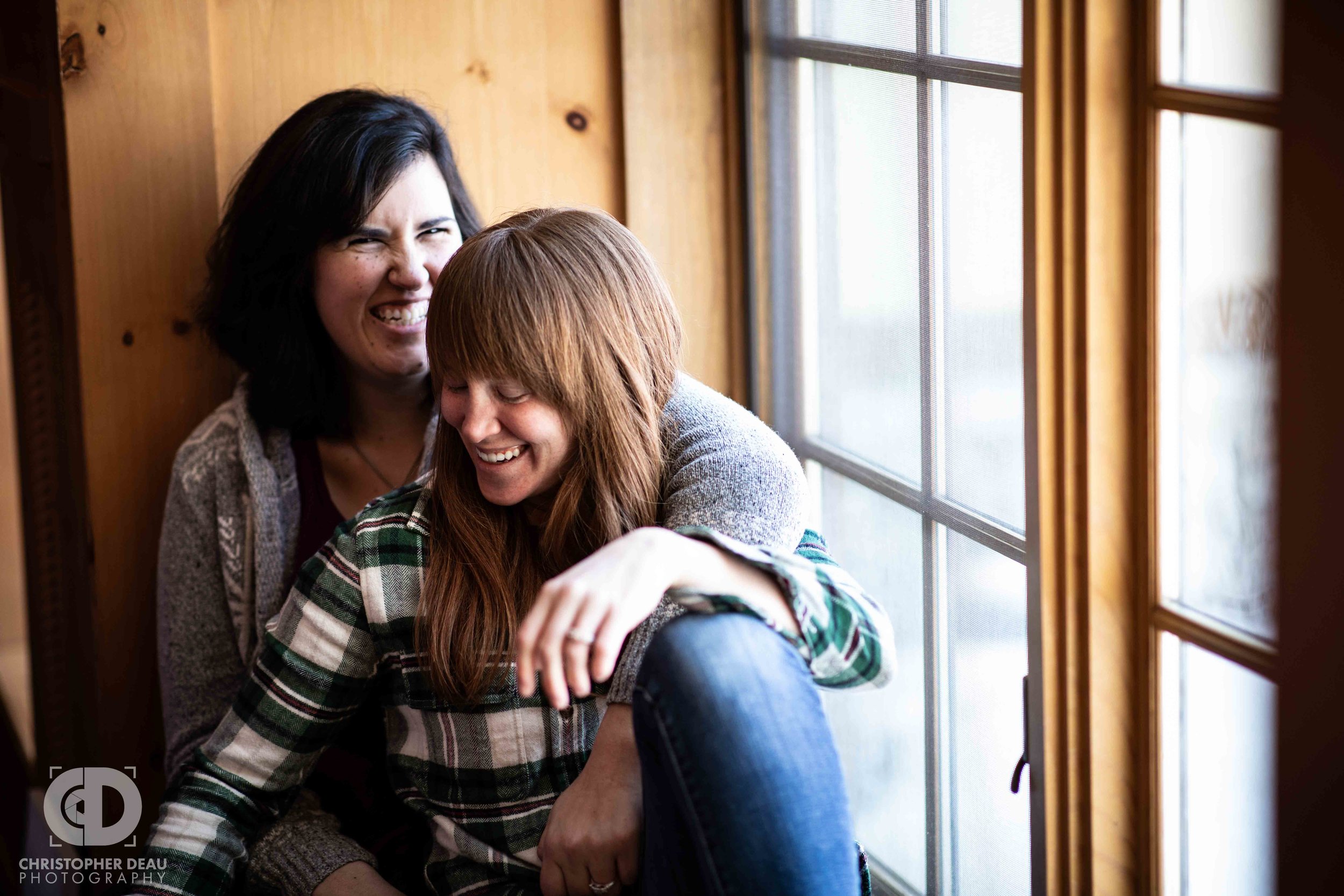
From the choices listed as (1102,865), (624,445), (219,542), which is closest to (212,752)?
(219,542)

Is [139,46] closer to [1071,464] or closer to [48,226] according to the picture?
[48,226]

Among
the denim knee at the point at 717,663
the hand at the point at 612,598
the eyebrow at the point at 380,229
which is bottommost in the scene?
the denim knee at the point at 717,663

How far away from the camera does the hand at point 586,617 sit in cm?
86

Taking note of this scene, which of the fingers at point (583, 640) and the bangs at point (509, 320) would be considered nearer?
the fingers at point (583, 640)

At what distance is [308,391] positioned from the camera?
158 centimetres

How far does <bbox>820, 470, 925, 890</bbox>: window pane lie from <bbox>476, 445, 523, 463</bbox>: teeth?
48 centimetres

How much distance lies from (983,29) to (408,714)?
89cm

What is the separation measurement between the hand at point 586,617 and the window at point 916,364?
1.26ft

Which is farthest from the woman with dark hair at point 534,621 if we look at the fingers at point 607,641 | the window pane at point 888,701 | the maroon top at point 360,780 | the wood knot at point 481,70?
the wood knot at point 481,70

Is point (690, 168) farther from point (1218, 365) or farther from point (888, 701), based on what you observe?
point (1218, 365)

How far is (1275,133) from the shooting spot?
0.79 metres

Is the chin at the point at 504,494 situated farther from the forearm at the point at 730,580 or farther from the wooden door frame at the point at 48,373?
the wooden door frame at the point at 48,373

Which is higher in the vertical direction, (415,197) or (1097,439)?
(415,197)

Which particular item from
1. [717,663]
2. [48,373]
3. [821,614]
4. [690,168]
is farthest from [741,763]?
[48,373]
